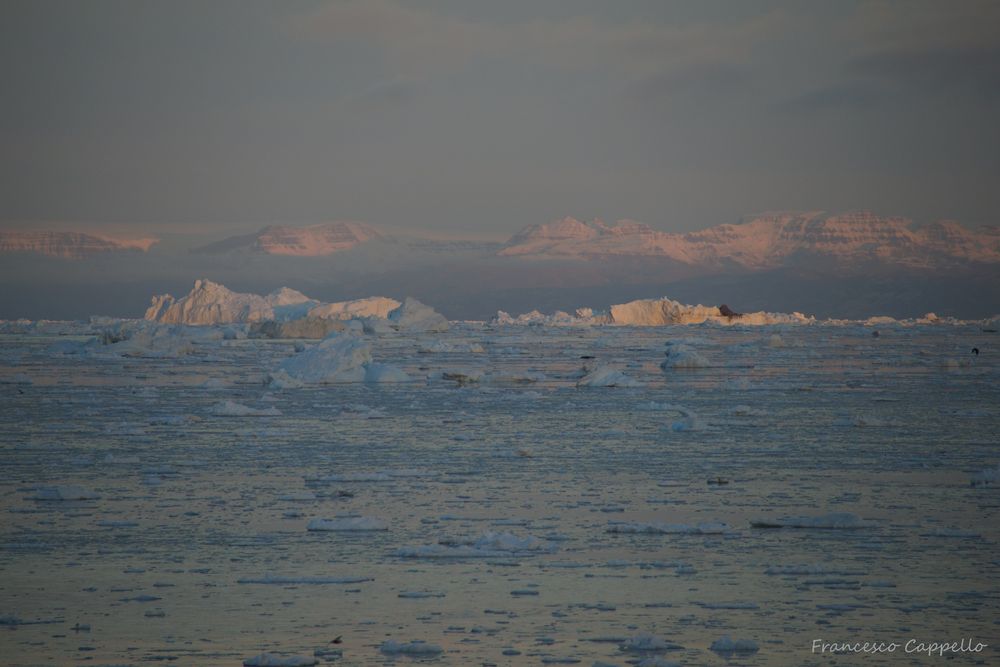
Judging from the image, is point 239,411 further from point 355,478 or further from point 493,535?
point 493,535

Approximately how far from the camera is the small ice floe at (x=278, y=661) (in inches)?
182

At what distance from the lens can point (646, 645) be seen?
16.1 feet

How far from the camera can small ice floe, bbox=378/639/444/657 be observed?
482cm

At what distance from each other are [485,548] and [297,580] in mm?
1219

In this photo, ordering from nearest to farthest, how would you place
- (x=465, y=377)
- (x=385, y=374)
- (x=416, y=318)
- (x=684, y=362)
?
(x=465, y=377), (x=385, y=374), (x=684, y=362), (x=416, y=318)

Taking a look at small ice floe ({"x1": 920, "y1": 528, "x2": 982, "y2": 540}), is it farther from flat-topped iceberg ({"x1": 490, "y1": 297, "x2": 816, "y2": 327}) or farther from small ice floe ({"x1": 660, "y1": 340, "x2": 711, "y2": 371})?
flat-topped iceberg ({"x1": 490, "y1": 297, "x2": 816, "y2": 327})

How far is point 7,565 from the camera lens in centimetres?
638

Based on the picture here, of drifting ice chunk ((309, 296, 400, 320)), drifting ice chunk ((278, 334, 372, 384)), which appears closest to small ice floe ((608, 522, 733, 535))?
drifting ice chunk ((278, 334, 372, 384))

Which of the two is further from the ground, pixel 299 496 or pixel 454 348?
pixel 454 348

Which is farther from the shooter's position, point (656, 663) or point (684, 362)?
point (684, 362)

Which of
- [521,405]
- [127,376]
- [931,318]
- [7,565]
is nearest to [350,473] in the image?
[7,565]

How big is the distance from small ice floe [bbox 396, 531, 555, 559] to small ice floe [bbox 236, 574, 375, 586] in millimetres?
608

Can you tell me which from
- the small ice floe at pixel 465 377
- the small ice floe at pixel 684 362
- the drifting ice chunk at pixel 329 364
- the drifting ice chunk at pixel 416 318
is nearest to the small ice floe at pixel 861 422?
the small ice floe at pixel 465 377

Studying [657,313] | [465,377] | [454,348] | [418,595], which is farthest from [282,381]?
[657,313]
